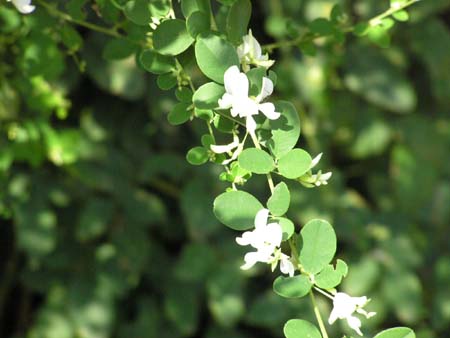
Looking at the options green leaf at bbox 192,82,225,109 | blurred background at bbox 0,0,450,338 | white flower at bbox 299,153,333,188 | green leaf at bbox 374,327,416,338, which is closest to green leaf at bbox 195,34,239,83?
green leaf at bbox 192,82,225,109

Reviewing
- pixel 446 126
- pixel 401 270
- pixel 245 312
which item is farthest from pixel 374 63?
pixel 245 312

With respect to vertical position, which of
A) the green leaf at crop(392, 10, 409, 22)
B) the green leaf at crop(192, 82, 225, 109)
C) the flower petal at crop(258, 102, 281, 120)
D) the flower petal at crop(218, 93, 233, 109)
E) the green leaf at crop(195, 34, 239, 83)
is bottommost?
the flower petal at crop(258, 102, 281, 120)

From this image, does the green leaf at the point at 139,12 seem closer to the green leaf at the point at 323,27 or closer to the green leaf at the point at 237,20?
the green leaf at the point at 237,20

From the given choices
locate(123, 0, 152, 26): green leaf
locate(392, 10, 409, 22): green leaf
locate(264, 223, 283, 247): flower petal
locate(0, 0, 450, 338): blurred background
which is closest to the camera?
locate(264, 223, 283, 247): flower petal

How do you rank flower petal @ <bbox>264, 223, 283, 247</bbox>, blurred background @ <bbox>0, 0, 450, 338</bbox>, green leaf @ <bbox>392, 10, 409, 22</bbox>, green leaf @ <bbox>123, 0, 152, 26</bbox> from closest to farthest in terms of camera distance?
flower petal @ <bbox>264, 223, 283, 247</bbox> → green leaf @ <bbox>123, 0, 152, 26</bbox> → green leaf @ <bbox>392, 10, 409, 22</bbox> → blurred background @ <bbox>0, 0, 450, 338</bbox>

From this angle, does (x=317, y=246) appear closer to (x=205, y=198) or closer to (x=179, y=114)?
(x=179, y=114)

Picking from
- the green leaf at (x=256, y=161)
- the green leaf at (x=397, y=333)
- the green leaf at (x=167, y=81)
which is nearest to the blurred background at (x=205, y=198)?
the green leaf at (x=167, y=81)

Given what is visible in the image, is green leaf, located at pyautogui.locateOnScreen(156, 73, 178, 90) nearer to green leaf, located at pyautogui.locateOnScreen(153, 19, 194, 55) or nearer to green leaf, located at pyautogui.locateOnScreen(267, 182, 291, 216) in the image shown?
green leaf, located at pyautogui.locateOnScreen(153, 19, 194, 55)
